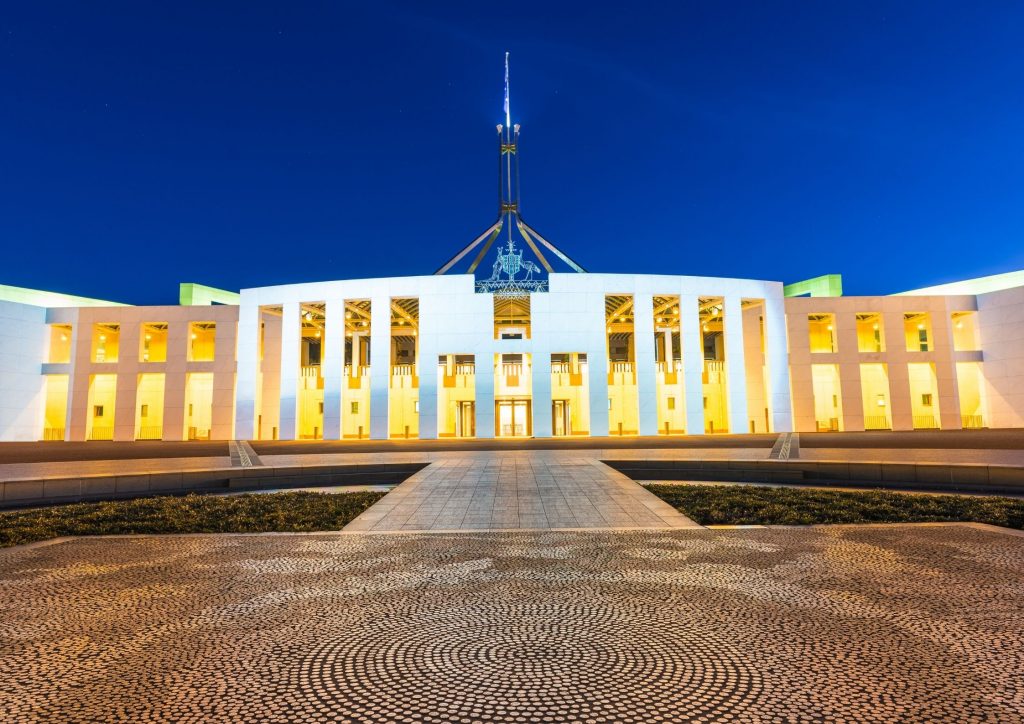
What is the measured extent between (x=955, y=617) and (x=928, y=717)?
6.22 ft

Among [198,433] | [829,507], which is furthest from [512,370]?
[829,507]

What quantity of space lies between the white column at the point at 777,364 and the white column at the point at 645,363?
771cm

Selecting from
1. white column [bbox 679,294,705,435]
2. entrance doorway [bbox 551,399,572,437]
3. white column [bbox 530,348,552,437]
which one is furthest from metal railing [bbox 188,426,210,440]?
white column [bbox 679,294,705,435]

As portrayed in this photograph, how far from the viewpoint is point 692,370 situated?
3303 centimetres

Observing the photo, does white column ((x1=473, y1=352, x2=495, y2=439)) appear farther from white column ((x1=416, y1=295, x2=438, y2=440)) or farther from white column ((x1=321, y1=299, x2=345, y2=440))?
white column ((x1=321, y1=299, x2=345, y2=440))

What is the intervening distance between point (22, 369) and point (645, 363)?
3826 cm

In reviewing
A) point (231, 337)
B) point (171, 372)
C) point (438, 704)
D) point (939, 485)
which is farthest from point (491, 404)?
point (438, 704)

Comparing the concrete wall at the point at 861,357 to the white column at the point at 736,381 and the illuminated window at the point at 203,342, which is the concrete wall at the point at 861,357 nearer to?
the white column at the point at 736,381

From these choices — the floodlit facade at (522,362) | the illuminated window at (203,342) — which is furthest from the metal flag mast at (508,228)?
the illuminated window at (203,342)

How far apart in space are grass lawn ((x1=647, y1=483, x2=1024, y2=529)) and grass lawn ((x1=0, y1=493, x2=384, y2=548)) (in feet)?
20.3

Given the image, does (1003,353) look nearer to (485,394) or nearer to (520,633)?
(485,394)

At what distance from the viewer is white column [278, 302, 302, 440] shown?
33125mm

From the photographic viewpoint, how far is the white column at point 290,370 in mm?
33125

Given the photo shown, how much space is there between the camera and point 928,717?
2.88 m
